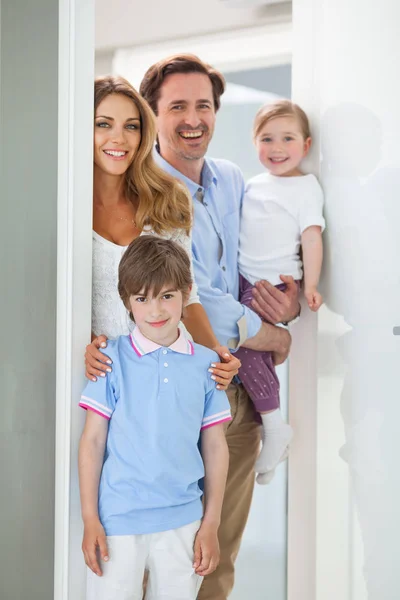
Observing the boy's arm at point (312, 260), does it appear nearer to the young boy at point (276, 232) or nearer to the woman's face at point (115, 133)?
the young boy at point (276, 232)

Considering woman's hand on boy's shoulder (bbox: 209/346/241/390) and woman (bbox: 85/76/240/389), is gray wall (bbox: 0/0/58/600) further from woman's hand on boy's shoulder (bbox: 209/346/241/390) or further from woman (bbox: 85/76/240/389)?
woman's hand on boy's shoulder (bbox: 209/346/241/390)

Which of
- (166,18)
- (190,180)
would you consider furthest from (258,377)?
(166,18)

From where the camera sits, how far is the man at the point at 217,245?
2.04m

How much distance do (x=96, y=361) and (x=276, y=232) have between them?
77 centimetres

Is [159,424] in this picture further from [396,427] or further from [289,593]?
[289,593]

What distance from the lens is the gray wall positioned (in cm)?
149

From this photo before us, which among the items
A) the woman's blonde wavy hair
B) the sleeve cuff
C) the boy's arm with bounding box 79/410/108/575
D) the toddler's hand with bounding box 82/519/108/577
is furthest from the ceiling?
the toddler's hand with bounding box 82/519/108/577

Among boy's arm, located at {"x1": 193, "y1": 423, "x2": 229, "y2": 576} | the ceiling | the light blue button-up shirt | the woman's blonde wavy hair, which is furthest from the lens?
the ceiling

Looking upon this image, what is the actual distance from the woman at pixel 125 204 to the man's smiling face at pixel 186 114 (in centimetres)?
30

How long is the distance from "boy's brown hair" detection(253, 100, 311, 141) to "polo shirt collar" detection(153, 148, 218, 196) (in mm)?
181

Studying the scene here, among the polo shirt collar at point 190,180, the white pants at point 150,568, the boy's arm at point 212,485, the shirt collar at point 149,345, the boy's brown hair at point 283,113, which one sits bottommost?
the white pants at point 150,568

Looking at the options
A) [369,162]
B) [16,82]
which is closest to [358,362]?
[369,162]

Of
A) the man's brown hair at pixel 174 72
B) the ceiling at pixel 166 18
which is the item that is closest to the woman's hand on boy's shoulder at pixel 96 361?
the man's brown hair at pixel 174 72

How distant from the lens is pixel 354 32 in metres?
1.97
